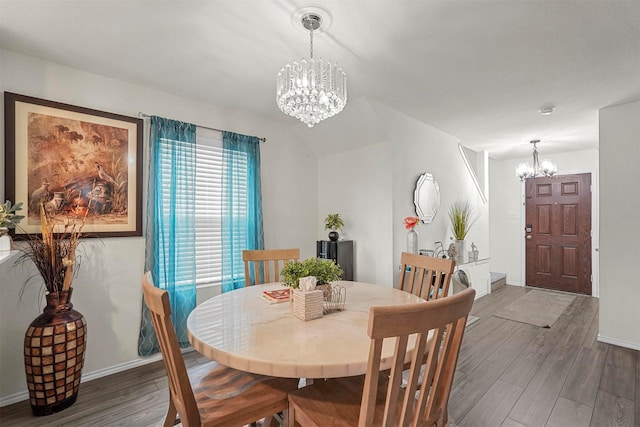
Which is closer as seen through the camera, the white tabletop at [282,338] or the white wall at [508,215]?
the white tabletop at [282,338]

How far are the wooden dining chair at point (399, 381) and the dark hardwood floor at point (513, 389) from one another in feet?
3.44

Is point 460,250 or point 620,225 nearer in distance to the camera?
point 620,225

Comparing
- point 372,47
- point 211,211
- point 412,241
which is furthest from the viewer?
point 412,241

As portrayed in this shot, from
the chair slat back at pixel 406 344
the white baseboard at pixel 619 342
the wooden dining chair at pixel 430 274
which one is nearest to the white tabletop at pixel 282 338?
the chair slat back at pixel 406 344

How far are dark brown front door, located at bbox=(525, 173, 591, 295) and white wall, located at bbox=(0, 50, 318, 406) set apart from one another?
5211 millimetres

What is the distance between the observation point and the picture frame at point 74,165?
2.19 meters

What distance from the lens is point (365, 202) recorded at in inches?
146

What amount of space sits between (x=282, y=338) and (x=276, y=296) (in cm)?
60

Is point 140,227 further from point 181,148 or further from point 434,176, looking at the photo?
point 434,176

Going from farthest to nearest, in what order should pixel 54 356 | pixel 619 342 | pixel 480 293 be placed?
pixel 480 293, pixel 619 342, pixel 54 356

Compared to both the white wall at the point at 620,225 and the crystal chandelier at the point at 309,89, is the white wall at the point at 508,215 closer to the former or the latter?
the white wall at the point at 620,225

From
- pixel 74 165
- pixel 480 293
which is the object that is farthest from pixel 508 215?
pixel 74 165

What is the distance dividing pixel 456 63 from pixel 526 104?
1.40 metres

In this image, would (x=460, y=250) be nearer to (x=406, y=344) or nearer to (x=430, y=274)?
(x=430, y=274)
